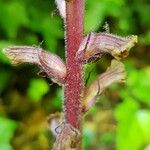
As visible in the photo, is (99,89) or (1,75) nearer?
(99,89)

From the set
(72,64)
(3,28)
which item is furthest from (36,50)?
(3,28)

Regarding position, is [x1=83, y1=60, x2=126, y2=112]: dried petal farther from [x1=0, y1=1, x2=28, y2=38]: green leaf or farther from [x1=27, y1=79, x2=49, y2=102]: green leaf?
[x1=27, y1=79, x2=49, y2=102]: green leaf

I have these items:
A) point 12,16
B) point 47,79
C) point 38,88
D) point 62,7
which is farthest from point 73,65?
point 47,79

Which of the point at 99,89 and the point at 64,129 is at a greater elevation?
the point at 99,89

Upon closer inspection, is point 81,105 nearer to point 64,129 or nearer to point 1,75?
point 64,129

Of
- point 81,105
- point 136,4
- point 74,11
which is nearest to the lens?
point 74,11

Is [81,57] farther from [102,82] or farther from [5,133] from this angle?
[5,133]

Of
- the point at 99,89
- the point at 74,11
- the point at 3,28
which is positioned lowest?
the point at 99,89

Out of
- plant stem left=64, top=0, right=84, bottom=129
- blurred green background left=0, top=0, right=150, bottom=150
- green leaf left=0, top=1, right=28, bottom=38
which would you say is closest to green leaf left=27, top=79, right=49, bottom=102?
blurred green background left=0, top=0, right=150, bottom=150
